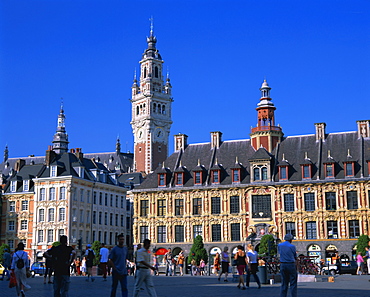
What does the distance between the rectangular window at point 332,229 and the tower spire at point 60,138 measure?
5657 centimetres

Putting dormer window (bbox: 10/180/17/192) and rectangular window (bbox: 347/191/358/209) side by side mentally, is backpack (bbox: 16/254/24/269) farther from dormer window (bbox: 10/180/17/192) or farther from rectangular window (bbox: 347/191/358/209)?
dormer window (bbox: 10/180/17/192)

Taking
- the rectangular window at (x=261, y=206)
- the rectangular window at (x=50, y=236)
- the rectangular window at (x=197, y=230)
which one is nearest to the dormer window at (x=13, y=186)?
the rectangular window at (x=50, y=236)

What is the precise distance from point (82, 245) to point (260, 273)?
158 feet

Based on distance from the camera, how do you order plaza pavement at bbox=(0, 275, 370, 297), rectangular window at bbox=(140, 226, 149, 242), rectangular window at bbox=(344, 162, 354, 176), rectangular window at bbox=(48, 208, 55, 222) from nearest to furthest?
plaza pavement at bbox=(0, 275, 370, 297) < rectangular window at bbox=(344, 162, 354, 176) < rectangular window at bbox=(140, 226, 149, 242) < rectangular window at bbox=(48, 208, 55, 222)

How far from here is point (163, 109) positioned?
12275cm

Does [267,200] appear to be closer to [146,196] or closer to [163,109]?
[146,196]

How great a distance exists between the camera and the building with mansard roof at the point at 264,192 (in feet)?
180

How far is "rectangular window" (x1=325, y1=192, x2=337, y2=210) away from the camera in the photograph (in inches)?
2178

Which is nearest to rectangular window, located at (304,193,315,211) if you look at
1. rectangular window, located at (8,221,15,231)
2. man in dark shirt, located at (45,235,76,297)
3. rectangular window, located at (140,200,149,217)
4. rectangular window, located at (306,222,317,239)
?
rectangular window, located at (306,222,317,239)

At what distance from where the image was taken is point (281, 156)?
59.2 m

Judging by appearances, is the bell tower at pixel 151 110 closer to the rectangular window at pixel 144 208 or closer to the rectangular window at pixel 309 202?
the rectangular window at pixel 144 208

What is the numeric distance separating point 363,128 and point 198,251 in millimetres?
20338

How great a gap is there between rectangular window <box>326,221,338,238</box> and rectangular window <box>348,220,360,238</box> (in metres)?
1.27

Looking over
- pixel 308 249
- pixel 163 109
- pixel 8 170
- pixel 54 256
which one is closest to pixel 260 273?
pixel 54 256
